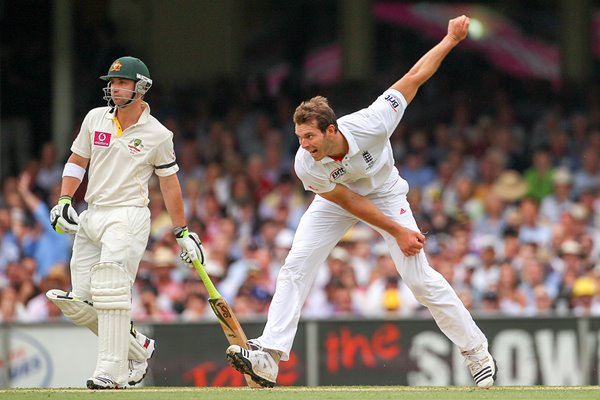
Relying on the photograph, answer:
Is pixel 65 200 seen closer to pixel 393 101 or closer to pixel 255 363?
pixel 255 363

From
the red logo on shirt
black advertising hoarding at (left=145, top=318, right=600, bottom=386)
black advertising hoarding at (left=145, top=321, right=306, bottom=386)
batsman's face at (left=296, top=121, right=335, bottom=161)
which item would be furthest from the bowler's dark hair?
black advertising hoarding at (left=145, top=321, right=306, bottom=386)

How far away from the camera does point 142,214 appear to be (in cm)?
826

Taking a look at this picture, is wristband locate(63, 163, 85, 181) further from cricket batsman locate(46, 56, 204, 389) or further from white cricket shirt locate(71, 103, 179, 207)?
white cricket shirt locate(71, 103, 179, 207)

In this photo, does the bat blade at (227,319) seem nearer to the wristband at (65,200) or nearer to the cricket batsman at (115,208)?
the cricket batsman at (115,208)

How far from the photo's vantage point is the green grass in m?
7.46

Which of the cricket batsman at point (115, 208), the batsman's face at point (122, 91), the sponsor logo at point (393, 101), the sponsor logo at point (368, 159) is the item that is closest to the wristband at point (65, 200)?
the cricket batsman at point (115, 208)

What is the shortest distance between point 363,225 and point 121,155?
6.52 metres

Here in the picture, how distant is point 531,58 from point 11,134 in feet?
23.0

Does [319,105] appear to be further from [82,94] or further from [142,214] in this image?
[82,94]

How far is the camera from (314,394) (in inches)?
302

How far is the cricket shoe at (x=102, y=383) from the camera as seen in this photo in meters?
7.93

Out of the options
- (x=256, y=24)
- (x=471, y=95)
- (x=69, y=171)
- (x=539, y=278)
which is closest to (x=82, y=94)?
(x=256, y=24)

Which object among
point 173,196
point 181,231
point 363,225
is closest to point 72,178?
point 173,196

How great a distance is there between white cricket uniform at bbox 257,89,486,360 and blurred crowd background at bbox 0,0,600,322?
4175mm
